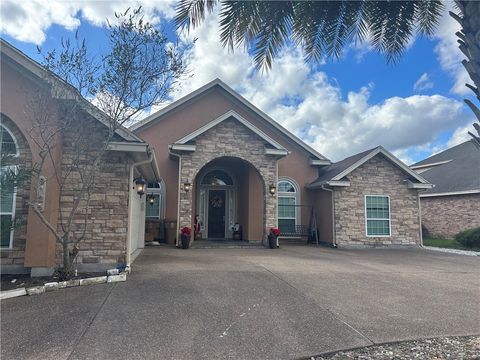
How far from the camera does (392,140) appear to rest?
70.3 ft

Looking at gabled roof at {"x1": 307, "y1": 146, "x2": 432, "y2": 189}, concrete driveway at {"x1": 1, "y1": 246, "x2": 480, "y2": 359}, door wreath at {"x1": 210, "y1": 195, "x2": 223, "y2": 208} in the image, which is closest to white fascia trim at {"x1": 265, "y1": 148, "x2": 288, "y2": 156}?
gabled roof at {"x1": 307, "y1": 146, "x2": 432, "y2": 189}

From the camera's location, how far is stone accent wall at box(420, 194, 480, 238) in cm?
1803

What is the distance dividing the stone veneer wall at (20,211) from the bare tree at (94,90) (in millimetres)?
418

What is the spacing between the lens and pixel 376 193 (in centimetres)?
1527

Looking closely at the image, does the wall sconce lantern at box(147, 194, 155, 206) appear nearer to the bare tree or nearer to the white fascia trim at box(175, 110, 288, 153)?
the white fascia trim at box(175, 110, 288, 153)

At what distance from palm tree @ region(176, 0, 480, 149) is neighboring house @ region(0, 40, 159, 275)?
3201 mm

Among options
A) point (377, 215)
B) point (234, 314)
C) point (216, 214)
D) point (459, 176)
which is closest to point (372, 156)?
point (377, 215)

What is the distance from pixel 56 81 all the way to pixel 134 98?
1580 mm

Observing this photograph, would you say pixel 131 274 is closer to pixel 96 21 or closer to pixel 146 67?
pixel 146 67

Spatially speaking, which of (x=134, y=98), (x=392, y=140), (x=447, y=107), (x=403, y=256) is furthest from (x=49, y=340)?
(x=392, y=140)

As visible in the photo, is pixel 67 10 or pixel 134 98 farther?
pixel 67 10

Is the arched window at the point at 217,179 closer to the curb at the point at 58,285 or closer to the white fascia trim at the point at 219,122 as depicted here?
the white fascia trim at the point at 219,122

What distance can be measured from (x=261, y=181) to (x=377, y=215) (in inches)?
222

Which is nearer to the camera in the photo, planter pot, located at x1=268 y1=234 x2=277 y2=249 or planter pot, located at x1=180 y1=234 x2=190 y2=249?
planter pot, located at x1=180 y1=234 x2=190 y2=249
